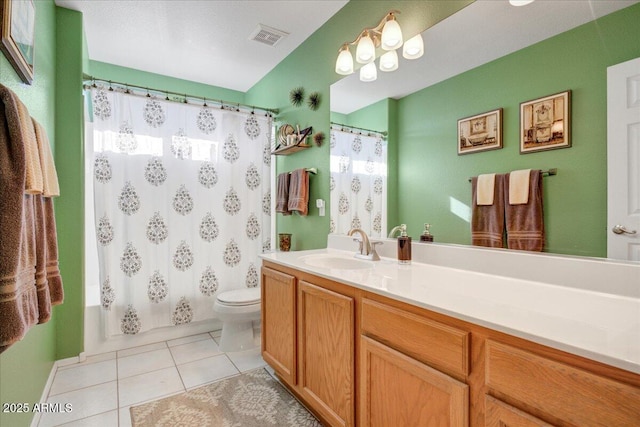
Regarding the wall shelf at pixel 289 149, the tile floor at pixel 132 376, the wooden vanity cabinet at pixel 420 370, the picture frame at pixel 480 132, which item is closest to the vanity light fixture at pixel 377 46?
the picture frame at pixel 480 132

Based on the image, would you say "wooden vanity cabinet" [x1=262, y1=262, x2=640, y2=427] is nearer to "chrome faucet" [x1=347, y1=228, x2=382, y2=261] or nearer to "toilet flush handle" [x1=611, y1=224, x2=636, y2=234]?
"chrome faucet" [x1=347, y1=228, x2=382, y2=261]

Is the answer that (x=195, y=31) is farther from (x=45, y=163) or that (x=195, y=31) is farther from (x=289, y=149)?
(x=45, y=163)

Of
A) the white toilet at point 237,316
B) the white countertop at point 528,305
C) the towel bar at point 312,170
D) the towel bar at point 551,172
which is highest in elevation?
the towel bar at point 312,170

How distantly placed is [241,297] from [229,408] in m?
0.88

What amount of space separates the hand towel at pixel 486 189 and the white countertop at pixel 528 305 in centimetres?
32

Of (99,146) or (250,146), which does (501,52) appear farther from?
(99,146)

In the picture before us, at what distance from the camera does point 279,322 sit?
185cm

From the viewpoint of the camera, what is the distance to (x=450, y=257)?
59.0 inches

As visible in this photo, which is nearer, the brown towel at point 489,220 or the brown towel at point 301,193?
the brown towel at point 489,220

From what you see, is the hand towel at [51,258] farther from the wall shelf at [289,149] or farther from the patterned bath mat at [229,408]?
the wall shelf at [289,149]

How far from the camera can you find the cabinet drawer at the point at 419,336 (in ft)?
2.94

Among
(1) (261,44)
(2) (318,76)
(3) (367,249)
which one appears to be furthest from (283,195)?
(1) (261,44)

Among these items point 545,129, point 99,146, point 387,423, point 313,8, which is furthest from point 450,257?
point 99,146

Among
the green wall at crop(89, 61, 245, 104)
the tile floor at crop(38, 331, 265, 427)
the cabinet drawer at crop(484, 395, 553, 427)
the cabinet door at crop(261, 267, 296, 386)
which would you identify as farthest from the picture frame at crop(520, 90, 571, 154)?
the green wall at crop(89, 61, 245, 104)
